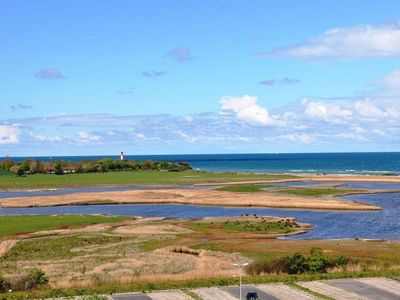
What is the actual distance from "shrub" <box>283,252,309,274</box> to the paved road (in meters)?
4.09

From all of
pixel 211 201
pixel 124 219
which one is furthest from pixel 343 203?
pixel 124 219

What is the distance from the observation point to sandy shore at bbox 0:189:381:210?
349 ft

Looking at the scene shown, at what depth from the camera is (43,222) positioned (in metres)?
86.8

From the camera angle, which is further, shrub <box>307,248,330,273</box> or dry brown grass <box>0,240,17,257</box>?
dry brown grass <box>0,240,17,257</box>

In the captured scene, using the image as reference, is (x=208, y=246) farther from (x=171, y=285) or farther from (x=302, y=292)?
(x=302, y=292)

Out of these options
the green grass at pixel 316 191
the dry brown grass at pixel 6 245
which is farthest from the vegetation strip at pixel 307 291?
the green grass at pixel 316 191

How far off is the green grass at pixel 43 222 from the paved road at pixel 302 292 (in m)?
38.4

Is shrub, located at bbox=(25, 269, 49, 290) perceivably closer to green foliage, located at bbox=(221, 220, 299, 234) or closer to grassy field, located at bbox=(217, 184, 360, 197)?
green foliage, located at bbox=(221, 220, 299, 234)

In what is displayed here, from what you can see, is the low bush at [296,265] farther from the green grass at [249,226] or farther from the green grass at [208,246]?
the green grass at [249,226]

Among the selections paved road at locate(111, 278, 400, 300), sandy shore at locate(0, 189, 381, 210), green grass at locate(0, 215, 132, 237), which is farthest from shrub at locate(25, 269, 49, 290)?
sandy shore at locate(0, 189, 381, 210)

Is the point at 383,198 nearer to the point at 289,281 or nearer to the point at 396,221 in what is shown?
the point at 396,221

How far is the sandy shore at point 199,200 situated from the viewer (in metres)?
106

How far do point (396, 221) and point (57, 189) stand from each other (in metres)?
90.5

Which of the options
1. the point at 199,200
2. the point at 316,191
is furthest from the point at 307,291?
the point at 316,191
